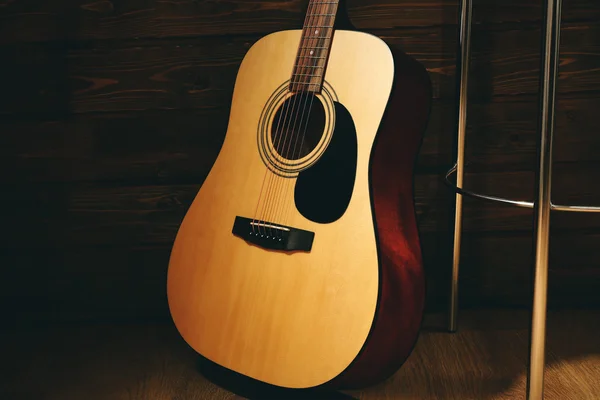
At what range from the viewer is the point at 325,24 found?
3.35 feet

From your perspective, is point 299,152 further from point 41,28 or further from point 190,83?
point 41,28

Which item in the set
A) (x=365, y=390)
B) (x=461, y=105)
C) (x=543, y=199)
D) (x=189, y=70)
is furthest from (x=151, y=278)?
(x=543, y=199)

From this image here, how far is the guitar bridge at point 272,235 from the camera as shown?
97cm

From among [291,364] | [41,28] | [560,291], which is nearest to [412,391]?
[291,364]

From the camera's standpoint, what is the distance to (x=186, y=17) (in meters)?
1.28

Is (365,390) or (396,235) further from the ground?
(396,235)

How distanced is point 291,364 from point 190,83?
0.67 metres

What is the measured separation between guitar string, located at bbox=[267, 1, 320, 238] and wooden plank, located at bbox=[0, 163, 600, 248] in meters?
0.36

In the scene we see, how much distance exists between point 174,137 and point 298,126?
1.30 feet

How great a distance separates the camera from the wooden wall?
1.27 meters

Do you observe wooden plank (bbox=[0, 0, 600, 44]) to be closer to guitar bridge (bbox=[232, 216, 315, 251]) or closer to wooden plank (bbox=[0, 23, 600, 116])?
wooden plank (bbox=[0, 23, 600, 116])

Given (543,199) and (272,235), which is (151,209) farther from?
(543,199)

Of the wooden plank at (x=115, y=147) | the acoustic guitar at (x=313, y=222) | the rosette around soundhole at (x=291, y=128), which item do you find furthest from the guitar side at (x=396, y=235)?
the wooden plank at (x=115, y=147)

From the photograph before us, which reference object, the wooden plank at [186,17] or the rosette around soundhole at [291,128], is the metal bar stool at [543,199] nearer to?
the rosette around soundhole at [291,128]
